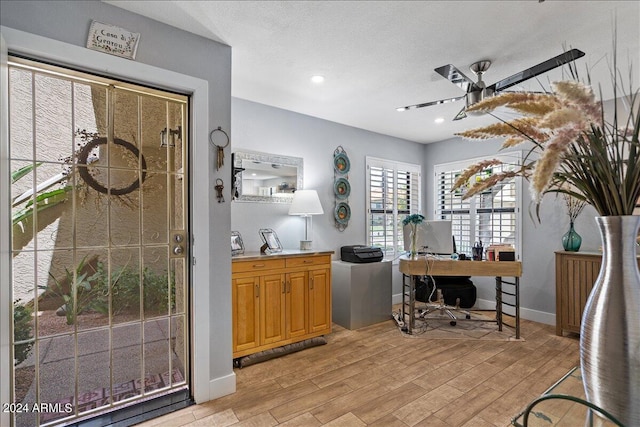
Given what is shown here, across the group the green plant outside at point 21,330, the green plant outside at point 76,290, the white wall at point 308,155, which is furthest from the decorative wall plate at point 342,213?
the green plant outside at point 21,330

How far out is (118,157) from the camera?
6.86 feet

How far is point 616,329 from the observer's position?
2.62 feet

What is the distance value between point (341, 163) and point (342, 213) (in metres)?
0.68

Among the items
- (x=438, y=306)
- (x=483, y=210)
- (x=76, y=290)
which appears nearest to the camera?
(x=76, y=290)

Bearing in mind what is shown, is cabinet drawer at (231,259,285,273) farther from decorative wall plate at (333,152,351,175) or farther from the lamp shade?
decorative wall plate at (333,152,351,175)

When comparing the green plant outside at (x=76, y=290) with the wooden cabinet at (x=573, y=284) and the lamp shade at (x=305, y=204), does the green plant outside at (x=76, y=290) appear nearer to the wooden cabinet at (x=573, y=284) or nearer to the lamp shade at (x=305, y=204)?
the lamp shade at (x=305, y=204)

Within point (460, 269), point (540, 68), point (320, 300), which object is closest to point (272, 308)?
point (320, 300)

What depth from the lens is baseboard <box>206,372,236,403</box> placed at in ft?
7.30

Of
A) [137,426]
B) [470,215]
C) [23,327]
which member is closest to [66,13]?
[23,327]

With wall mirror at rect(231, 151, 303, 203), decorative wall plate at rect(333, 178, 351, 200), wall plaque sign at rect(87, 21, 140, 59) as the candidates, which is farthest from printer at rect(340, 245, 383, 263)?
wall plaque sign at rect(87, 21, 140, 59)

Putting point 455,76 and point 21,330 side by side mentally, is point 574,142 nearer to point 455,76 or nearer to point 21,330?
point 455,76

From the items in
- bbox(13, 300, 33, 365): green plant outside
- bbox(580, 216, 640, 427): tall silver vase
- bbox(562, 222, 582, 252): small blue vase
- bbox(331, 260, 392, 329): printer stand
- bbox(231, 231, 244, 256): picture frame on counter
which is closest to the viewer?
bbox(580, 216, 640, 427): tall silver vase

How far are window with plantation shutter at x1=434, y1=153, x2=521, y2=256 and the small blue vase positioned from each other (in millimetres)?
666

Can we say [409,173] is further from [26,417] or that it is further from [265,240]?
[26,417]
